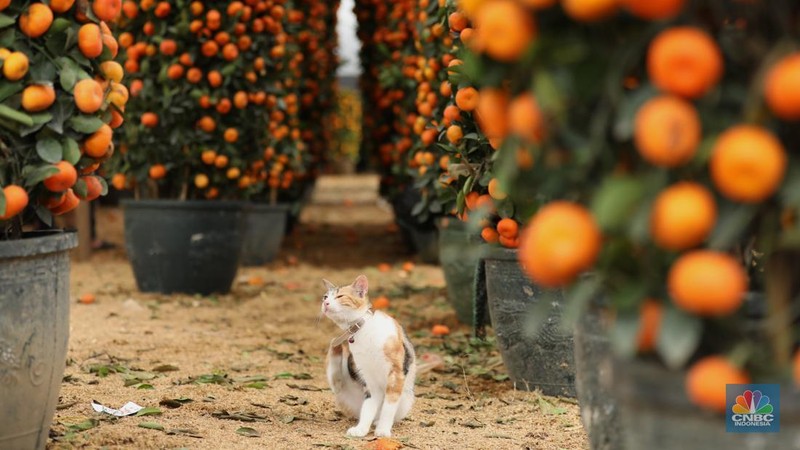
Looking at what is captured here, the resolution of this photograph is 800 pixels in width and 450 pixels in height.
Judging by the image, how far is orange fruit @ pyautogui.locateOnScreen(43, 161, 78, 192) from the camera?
2.74m

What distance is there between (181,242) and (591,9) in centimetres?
530

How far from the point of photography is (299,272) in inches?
323

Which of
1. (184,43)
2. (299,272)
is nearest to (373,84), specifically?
(299,272)

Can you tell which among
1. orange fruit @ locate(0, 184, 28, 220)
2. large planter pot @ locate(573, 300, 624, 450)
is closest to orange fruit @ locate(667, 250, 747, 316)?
large planter pot @ locate(573, 300, 624, 450)

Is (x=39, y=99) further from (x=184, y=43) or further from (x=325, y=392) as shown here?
(x=184, y=43)

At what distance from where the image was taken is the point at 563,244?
1.60 m

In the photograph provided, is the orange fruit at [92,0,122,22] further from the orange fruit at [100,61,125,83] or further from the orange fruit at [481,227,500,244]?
the orange fruit at [481,227,500,244]

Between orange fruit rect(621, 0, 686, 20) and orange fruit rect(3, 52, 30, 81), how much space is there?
1821mm

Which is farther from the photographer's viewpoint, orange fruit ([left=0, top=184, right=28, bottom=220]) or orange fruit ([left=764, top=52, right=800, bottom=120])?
orange fruit ([left=0, top=184, right=28, bottom=220])

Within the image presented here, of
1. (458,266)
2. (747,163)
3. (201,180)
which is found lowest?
(458,266)

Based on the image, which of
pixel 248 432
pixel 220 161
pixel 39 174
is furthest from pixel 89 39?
pixel 220 161

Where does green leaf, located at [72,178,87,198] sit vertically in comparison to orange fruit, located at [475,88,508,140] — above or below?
below

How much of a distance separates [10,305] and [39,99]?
596 mm

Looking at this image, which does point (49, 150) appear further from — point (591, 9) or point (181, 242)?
point (181, 242)
